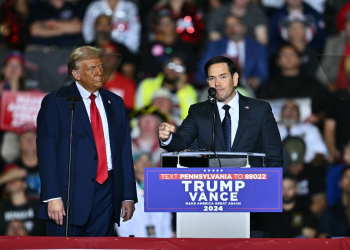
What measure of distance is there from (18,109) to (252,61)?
8.39 ft

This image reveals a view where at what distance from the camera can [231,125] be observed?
341cm

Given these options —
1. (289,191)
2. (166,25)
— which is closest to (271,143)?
(289,191)

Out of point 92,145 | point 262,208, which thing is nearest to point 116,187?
point 92,145

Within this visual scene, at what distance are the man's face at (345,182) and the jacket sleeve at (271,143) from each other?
2680 millimetres

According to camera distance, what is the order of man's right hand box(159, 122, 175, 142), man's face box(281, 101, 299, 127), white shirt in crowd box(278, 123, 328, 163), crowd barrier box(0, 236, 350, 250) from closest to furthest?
crowd barrier box(0, 236, 350, 250) < man's right hand box(159, 122, 175, 142) < white shirt in crowd box(278, 123, 328, 163) < man's face box(281, 101, 299, 127)

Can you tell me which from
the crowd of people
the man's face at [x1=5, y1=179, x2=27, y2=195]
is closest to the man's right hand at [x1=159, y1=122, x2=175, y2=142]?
the crowd of people

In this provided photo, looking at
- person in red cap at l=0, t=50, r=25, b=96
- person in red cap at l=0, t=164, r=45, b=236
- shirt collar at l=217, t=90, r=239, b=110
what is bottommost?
person in red cap at l=0, t=164, r=45, b=236

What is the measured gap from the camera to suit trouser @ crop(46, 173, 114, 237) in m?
3.38

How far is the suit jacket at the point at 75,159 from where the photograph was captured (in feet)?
11.0

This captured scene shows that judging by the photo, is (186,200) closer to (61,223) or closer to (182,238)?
(182,238)

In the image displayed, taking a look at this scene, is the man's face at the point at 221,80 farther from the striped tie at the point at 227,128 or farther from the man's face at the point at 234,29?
the man's face at the point at 234,29

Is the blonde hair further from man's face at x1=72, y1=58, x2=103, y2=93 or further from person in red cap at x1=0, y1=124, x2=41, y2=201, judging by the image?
person in red cap at x1=0, y1=124, x2=41, y2=201

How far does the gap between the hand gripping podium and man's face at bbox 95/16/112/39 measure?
3.77 m

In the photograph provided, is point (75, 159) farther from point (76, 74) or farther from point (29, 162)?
point (29, 162)
